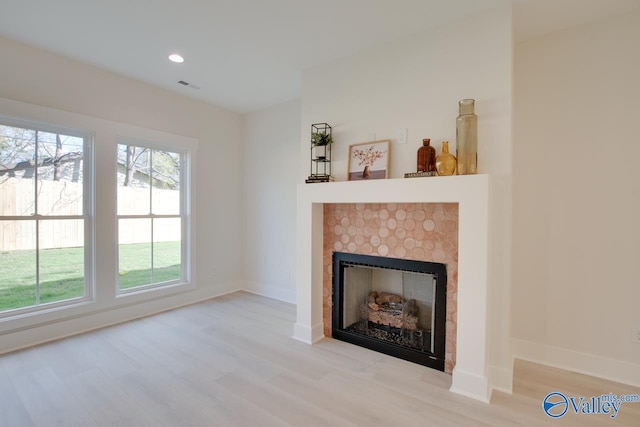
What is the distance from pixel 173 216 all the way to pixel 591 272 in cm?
429

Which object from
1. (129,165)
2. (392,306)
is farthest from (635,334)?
(129,165)

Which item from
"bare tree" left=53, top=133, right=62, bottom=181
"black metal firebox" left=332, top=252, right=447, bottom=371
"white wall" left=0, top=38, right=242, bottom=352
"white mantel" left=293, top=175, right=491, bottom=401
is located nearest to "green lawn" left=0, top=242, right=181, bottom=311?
"white wall" left=0, top=38, right=242, bottom=352

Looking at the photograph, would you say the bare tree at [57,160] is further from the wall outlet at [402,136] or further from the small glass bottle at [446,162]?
the small glass bottle at [446,162]

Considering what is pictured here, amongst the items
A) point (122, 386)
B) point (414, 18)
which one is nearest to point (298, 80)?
point (414, 18)

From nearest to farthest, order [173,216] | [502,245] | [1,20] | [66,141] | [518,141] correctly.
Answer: [502,245] → [1,20] → [518,141] → [66,141] → [173,216]

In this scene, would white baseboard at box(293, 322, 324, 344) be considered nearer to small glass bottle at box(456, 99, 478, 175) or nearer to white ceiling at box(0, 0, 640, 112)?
small glass bottle at box(456, 99, 478, 175)

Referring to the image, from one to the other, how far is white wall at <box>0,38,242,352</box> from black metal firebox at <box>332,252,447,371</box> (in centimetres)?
214

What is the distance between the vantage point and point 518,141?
253cm

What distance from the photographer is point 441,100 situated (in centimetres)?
228

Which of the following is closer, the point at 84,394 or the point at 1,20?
the point at 84,394

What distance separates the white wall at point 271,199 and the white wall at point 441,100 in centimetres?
120

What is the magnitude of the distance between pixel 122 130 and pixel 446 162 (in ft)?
10.8

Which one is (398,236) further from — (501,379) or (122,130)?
(122,130)

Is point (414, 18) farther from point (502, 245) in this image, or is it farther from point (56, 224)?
point (56, 224)
